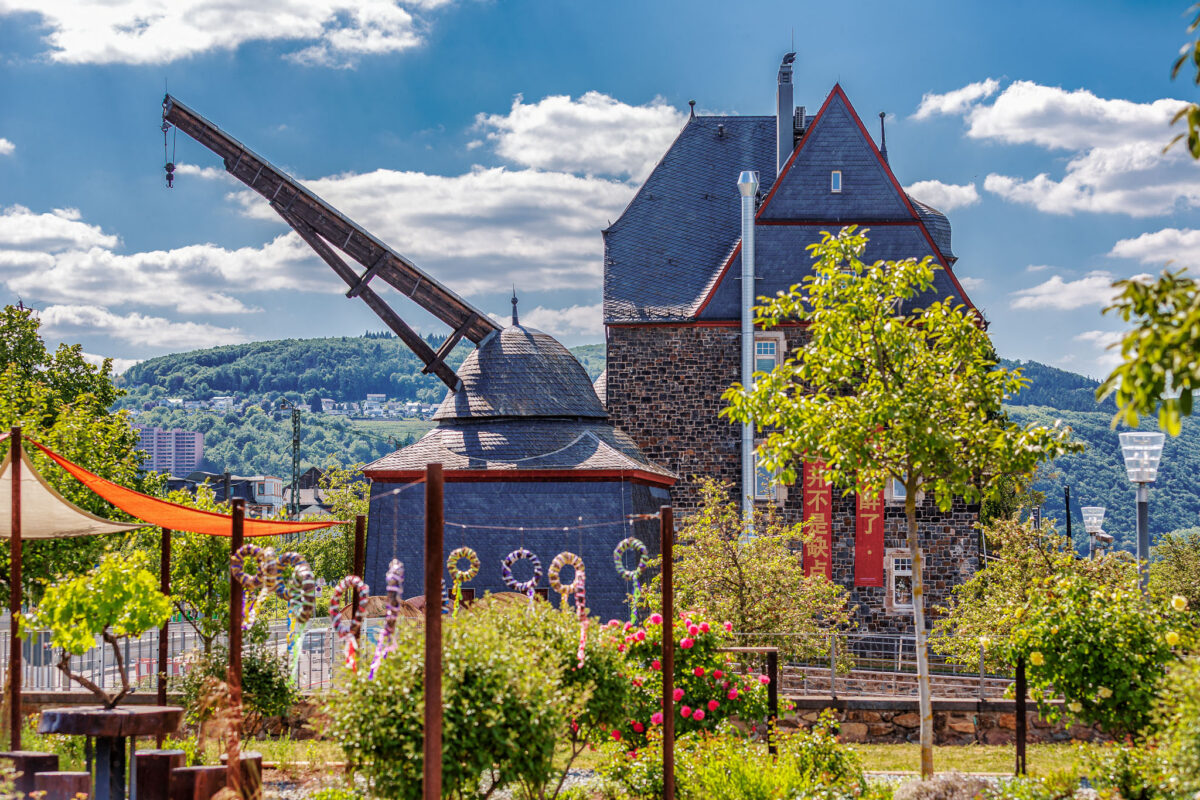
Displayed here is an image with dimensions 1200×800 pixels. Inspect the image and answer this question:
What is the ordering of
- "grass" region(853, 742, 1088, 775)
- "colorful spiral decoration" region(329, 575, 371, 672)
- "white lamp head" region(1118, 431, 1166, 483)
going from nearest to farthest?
1. "colorful spiral decoration" region(329, 575, 371, 672)
2. "grass" region(853, 742, 1088, 775)
3. "white lamp head" region(1118, 431, 1166, 483)

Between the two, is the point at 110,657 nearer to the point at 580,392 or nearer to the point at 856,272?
the point at 580,392

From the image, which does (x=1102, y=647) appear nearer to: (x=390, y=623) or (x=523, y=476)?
(x=390, y=623)

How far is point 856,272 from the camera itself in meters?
12.0

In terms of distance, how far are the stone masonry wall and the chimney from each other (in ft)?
19.5

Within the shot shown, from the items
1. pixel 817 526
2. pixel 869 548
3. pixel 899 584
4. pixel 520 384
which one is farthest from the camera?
pixel 899 584

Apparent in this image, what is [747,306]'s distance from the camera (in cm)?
2898

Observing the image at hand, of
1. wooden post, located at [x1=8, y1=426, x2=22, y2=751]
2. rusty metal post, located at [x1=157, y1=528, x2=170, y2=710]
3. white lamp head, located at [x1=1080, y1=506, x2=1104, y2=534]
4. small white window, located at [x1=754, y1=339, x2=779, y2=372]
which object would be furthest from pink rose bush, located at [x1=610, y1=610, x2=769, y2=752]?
white lamp head, located at [x1=1080, y1=506, x2=1104, y2=534]

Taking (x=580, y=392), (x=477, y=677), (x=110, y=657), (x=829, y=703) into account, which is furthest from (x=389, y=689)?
(x=110, y=657)

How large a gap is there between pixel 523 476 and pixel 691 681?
45.4 ft

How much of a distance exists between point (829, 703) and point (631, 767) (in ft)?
23.1

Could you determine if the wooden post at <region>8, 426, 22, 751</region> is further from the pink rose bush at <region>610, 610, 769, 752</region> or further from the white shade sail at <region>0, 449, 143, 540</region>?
the pink rose bush at <region>610, 610, 769, 752</region>

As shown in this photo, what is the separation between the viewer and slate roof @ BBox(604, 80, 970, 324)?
29484 mm

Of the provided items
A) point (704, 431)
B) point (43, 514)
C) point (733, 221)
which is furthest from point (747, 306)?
point (43, 514)

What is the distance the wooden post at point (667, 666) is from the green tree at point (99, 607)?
4777mm
